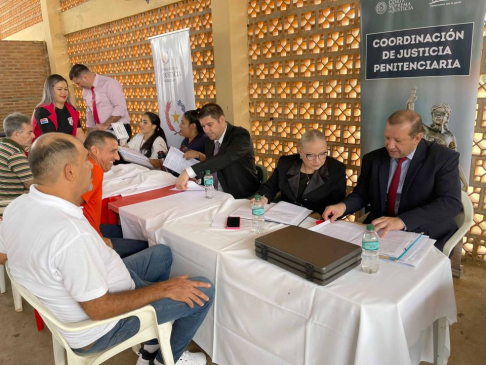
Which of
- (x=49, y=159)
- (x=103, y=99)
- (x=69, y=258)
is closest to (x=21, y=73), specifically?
(x=103, y=99)

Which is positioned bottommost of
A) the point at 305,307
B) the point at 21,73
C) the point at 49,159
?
the point at 305,307

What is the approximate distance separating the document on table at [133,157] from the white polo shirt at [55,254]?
2362 mm

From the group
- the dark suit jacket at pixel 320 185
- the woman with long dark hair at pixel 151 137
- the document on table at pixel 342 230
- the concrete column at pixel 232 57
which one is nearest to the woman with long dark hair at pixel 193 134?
the woman with long dark hair at pixel 151 137

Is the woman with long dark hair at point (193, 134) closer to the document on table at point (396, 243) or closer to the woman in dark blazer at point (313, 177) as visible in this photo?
the woman in dark blazer at point (313, 177)

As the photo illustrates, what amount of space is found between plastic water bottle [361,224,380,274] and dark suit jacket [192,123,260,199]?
5.27 feet

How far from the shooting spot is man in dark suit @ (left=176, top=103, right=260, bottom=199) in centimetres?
288

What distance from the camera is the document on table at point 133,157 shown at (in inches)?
145

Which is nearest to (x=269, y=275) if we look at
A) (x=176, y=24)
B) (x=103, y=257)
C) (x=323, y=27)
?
(x=103, y=257)

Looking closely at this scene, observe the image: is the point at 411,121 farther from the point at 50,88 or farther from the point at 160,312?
the point at 50,88

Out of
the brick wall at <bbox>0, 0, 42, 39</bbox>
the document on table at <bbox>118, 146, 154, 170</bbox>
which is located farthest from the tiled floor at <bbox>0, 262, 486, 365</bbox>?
the brick wall at <bbox>0, 0, 42, 39</bbox>

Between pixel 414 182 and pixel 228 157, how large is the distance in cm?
141

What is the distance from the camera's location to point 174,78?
15.8 ft

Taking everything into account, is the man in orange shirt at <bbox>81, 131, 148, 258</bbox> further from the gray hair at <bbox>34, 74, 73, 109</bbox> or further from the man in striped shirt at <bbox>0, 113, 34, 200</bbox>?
the gray hair at <bbox>34, 74, 73, 109</bbox>

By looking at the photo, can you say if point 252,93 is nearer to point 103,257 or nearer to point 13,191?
point 13,191
